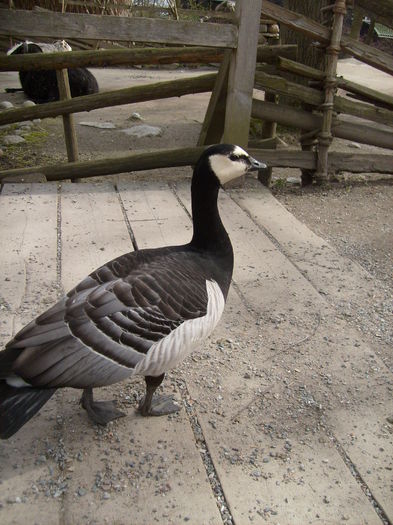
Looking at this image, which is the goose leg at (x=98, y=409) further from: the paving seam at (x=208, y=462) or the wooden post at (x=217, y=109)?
the wooden post at (x=217, y=109)

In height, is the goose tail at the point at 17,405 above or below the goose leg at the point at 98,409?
above

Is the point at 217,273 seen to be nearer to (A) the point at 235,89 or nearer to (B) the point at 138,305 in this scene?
(B) the point at 138,305

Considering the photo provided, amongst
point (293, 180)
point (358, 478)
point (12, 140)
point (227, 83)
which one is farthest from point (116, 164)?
point (358, 478)

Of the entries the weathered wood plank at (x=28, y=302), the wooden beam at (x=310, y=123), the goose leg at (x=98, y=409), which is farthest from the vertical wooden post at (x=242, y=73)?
the goose leg at (x=98, y=409)

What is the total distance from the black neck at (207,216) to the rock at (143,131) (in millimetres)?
5842

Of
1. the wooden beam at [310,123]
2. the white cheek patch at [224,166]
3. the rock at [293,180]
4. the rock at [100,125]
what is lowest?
the rock at [100,125]

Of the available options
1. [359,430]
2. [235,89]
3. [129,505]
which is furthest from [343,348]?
[235,89]

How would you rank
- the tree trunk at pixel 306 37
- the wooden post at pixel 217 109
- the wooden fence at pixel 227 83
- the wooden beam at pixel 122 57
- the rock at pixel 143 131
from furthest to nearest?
1. the rock at pixel 143 131
2. the tree trunk at pixel 306 37
3. the wooden post at pixel 217 109
4. the wooden beam at pixel 122 57
5. the wooden fence at pixel 227 83

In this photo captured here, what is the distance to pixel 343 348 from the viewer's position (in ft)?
9.88

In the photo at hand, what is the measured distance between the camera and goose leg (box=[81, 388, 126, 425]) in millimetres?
2318

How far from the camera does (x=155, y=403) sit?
2.47 metres

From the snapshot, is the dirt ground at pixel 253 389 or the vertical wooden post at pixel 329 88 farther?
the vertical wooden post at pixel 329 88

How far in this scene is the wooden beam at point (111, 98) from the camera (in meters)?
5.11

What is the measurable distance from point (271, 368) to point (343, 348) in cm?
49
